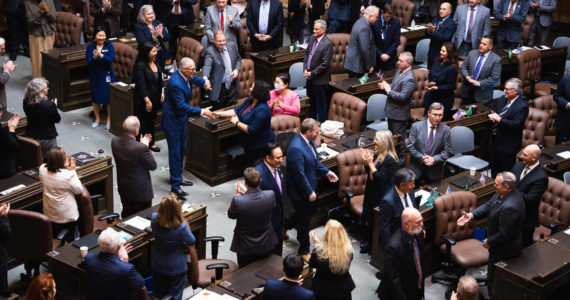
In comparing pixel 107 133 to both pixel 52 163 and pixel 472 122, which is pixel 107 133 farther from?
pixel 472 122

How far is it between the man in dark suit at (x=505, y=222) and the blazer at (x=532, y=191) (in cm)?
58

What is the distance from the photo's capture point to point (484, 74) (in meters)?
11.0

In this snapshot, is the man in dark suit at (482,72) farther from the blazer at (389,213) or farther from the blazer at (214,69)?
the blazer at (389,213)

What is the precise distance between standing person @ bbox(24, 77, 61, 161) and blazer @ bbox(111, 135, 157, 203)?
1.13 m

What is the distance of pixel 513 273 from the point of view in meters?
7.18

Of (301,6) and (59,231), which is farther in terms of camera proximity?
(301,6)

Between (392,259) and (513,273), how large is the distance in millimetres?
1288

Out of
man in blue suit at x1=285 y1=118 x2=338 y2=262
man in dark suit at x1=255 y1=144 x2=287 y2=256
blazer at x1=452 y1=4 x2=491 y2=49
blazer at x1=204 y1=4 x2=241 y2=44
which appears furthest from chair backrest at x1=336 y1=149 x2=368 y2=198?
blazer at x1=452 y1=4 x2=491 y2=49

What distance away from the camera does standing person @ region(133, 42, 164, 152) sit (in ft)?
32.2

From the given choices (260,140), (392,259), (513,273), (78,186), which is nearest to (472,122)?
(260,140)

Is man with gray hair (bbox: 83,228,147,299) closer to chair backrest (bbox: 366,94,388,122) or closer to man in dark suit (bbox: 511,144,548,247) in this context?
man in dark suit (bbox: 511,144,548,247)

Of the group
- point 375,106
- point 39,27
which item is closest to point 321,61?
point 375,106

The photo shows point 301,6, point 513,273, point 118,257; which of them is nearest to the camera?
point 118,257

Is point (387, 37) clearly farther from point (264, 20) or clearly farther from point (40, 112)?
point (40, 112)
